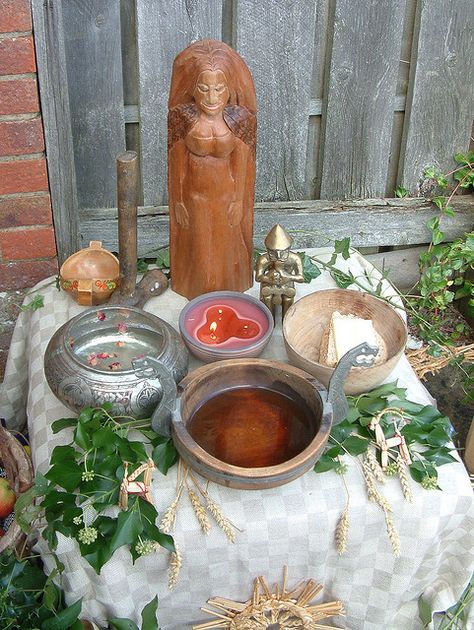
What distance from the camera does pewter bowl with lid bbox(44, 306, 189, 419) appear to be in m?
1.29

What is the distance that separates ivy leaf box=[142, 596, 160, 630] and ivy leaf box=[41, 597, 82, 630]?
115 mm

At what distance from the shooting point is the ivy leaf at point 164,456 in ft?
4.14

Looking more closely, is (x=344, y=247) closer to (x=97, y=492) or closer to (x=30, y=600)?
(x=97, y=492)

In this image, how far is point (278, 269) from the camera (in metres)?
1.54

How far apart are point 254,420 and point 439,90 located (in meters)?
1.15

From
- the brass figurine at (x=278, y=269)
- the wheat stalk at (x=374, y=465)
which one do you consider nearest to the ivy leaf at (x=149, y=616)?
the wheat stalk at (x=374, y=465)

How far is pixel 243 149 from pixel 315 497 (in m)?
0.70

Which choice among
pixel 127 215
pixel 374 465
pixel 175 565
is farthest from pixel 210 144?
pixel 175 565

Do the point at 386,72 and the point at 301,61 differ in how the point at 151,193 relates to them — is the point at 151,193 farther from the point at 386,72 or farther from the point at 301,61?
the point at 386,72

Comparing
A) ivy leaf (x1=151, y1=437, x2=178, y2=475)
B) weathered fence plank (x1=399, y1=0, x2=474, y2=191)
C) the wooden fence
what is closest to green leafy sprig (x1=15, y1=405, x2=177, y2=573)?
ivy leaf (x1=151, y1=437, x2=178, y2=475)

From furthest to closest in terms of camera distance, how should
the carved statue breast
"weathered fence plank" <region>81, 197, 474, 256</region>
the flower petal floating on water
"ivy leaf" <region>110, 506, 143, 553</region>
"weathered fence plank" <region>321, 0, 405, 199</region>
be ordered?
"weathered fence plank" <region>81, 197, 474, 256</region>
"weathered fence plank" <region>321, 0, 405, 199</region>
the carved statue breast
the flower petal floating on water
"ivy leaf" <region>110, 506, 143, 553</region>

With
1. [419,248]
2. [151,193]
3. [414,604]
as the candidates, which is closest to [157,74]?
[151,193]

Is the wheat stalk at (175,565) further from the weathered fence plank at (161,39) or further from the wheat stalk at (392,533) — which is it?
the weathered fence plank at (161,39)

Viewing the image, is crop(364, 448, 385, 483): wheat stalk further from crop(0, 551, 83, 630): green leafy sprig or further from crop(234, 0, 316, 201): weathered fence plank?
crop(234, 0, 316, 201): weathered fence plank
